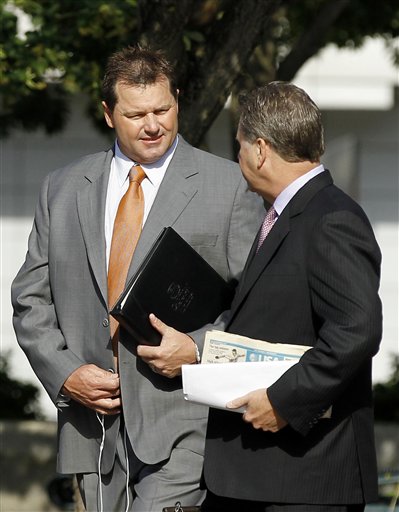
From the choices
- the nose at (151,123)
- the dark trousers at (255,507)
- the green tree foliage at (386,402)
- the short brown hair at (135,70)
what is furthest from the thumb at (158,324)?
the green tree foliage at (386,402)

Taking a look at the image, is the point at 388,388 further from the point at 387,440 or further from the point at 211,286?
the point at 211,286

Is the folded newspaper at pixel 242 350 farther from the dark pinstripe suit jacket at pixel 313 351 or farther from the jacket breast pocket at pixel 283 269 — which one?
the jacket breast pocket at pixel 283 269

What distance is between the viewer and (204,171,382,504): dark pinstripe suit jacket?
10.4ft

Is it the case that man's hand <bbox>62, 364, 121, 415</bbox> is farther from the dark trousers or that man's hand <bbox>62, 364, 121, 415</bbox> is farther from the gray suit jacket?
the dark trousers

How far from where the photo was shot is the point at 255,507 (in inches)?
135

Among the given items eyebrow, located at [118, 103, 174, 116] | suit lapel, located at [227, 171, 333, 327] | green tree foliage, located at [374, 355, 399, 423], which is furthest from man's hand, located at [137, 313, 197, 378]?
green tree foliage, located at [374, 355, 399, 423]

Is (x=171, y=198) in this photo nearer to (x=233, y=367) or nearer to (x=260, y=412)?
(x=233, y=367)

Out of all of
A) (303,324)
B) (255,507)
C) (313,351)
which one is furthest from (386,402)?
(313,351)

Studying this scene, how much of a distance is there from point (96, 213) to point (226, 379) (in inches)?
40.3

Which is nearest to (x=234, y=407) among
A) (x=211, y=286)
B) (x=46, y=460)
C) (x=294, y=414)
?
(x=294, y=414)

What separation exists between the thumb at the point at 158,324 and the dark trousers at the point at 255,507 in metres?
0.54

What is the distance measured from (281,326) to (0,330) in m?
8.39

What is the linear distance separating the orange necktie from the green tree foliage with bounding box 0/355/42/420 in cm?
531

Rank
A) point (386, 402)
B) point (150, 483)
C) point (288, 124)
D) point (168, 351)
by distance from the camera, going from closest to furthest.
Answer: point (288, 124), point (168, 351), point (150, 483), point (386, 402)
